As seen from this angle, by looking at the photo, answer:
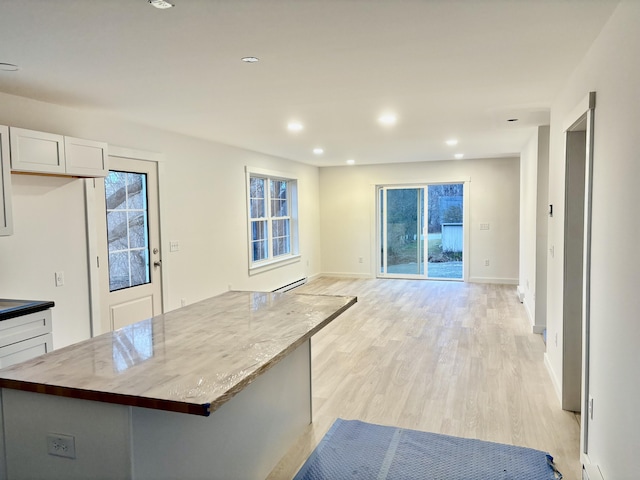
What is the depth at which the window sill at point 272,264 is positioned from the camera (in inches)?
270

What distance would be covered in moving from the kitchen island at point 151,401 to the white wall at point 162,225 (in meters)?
1.71

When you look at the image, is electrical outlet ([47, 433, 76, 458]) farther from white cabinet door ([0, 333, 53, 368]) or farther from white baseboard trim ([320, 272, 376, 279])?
white baseboard trim ([320, 272, 376, 279])

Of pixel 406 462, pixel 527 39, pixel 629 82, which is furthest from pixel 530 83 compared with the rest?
pixel 406 462

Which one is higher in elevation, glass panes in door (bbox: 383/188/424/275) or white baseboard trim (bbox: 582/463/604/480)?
Result: glass panes in door (bbox: 383/188/424/275)

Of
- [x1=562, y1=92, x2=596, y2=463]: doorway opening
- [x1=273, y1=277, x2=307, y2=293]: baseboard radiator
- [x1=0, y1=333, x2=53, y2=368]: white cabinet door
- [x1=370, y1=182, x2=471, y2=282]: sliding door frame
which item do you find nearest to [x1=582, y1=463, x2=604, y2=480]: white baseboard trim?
[x1=562, y1=92, x2=596, y2=463]: doorway opening

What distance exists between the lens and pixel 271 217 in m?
7.70

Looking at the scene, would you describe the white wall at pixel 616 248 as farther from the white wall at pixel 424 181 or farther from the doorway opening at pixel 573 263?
the white wall at pixel 424 181

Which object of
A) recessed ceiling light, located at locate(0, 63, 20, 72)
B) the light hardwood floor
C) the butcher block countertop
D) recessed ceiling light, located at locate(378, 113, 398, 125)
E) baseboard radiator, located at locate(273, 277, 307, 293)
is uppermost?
recessed ceiling light, located at locate(378, 113, 398, 125)

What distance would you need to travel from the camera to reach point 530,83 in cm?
328

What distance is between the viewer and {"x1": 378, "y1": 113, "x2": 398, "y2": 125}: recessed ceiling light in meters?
4.33

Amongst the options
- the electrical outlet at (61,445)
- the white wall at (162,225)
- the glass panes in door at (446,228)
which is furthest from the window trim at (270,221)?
the electrical outlet at (61,445)

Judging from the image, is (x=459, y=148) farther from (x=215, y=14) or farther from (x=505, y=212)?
(x=215, y=14)

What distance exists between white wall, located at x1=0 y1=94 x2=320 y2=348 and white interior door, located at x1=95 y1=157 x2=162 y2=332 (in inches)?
6.1

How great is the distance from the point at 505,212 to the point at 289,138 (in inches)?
181
